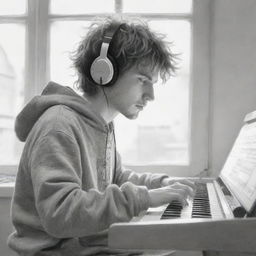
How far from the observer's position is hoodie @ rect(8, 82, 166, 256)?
977mm

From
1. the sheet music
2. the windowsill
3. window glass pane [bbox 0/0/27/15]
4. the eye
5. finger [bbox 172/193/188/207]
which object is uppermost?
window glass pane [bbox 0/0/27/15]

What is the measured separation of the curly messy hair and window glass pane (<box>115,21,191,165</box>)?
77 centimetres

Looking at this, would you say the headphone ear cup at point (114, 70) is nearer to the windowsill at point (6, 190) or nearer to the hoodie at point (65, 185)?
the hoodie at point (65, 185)

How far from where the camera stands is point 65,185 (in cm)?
98

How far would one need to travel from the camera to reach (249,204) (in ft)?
3.17

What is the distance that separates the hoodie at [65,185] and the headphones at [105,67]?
0.08 metres

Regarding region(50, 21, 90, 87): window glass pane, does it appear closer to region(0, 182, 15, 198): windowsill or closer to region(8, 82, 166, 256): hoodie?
region(0, 182, 15, 198): windowsill

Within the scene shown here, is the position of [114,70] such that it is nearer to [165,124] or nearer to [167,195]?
[167,195]

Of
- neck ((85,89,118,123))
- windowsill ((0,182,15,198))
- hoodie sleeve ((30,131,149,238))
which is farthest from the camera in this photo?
windowsill ((0,182,15,198))

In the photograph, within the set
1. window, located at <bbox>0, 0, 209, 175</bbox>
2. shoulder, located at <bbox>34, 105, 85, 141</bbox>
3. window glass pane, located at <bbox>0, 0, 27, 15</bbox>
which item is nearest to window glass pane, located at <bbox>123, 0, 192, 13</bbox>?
window, located at <bbox>0, 0, 209, 175</bbox>

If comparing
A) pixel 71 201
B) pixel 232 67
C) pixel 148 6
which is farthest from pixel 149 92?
pixel 148 6

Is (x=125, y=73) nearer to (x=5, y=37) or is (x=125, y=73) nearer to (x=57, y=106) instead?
(x=57, y=106)

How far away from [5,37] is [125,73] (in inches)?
46.1

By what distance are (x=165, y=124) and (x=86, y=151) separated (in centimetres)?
Answer: 106
